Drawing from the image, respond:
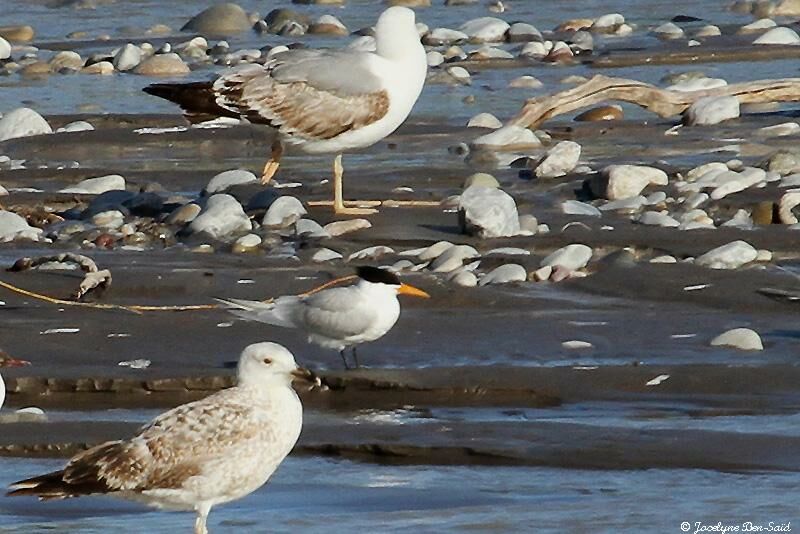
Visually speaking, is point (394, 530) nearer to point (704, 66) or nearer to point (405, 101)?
point (405, 101)

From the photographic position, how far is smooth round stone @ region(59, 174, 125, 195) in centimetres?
1141

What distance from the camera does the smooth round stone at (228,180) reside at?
1121 centimetres

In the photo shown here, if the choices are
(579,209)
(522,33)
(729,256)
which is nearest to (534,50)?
(522,33)

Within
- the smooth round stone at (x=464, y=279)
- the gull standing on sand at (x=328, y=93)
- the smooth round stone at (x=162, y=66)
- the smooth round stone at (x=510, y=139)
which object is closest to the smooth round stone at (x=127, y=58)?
the smooth round stone at (x=162, y=66)

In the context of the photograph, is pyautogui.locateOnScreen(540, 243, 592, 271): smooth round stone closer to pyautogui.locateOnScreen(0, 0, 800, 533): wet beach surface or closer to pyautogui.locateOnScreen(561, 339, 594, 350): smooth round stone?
pyautogui.locateOnScreen(0, 0, 800, 533): wet beach surface

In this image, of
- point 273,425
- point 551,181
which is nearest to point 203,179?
point 551,181

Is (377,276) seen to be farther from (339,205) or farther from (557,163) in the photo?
(557,163)

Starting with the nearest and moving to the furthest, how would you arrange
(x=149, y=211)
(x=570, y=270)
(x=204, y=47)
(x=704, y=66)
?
1. (x=570, y=270)
2. (x=149, y=211)
3. (x=704, y=66)
4. (x=204, y=47)

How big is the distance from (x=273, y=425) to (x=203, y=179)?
261 inches

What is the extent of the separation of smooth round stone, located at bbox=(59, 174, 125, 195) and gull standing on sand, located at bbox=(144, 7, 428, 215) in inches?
28.7

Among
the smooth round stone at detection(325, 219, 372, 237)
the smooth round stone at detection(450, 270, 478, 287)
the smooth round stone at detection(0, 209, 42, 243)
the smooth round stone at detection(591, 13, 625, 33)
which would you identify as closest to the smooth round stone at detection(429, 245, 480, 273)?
the smooth round stone at detection(450, 270, 478, 287)

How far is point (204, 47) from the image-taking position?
68.4 ft

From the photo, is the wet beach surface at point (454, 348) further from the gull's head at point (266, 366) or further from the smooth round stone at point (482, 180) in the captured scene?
the gull's head at point (266, 366)

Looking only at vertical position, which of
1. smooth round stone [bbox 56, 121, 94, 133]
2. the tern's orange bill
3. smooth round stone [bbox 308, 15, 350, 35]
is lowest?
smooth round stone [bbox 308, 15, 350, 35]
